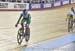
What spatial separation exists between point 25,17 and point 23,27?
532 mm

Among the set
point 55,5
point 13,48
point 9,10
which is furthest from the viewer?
point 55,5

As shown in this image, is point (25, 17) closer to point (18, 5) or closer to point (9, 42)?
point (9, 42)

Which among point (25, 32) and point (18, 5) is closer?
point (25, 32)

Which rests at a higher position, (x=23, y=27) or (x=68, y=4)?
(x=23, y=27)

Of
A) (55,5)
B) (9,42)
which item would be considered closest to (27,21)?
(9,42)

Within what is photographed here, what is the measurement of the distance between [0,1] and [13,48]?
22.5 m

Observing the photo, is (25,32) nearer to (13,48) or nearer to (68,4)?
(13,48)

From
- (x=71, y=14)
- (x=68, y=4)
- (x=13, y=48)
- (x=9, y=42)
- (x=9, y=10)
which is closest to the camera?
(x=13, y=48)

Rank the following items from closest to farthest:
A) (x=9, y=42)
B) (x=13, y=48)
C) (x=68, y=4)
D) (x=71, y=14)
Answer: (x=13, y=48) < (x=9, y=42) < (x=71, y=14) < (x=68, y=4)

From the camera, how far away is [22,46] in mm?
11820

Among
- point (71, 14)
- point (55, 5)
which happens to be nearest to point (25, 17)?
point (71, 14)

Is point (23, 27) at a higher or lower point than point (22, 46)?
higher

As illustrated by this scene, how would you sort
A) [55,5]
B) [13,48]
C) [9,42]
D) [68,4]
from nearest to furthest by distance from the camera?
[13,48], [9,42], [55,5], [68,4]

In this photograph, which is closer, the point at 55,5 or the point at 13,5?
the point at 13,5
